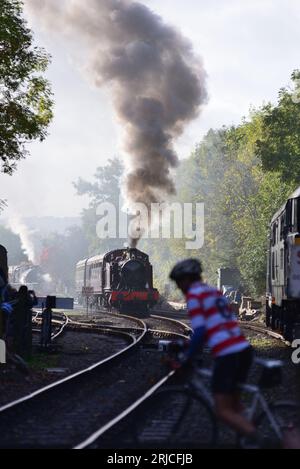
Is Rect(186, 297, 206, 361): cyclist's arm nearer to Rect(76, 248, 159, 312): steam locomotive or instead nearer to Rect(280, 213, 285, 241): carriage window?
Rect(280, 213, 285, 241): carriage window

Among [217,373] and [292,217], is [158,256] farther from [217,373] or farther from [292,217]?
[217,373]

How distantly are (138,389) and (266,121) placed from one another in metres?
34.0

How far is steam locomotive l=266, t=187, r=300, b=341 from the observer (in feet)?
55.3

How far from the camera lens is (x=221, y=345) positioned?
23.8 feet

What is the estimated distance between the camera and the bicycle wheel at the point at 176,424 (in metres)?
7.94

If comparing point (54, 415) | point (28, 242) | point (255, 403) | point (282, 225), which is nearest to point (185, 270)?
point (255, 403)

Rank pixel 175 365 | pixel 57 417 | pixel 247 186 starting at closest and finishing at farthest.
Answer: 1. pixel 175 365
2. pixel 57 417
3. pixel 247 186

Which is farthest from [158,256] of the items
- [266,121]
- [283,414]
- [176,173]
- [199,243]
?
[283,414]

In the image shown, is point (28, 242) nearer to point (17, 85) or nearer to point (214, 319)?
point (17, 85)

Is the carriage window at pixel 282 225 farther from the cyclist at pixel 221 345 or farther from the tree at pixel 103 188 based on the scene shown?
the tree at pixel 103 188

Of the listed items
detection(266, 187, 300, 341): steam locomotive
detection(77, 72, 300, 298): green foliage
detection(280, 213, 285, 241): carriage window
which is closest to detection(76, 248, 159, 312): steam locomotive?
detection(77, 72, 300, 298): green foliage

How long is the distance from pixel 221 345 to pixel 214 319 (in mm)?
237

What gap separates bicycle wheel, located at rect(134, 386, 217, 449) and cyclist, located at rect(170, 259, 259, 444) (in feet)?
1.72

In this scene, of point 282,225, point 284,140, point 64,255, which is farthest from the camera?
point 64,255
